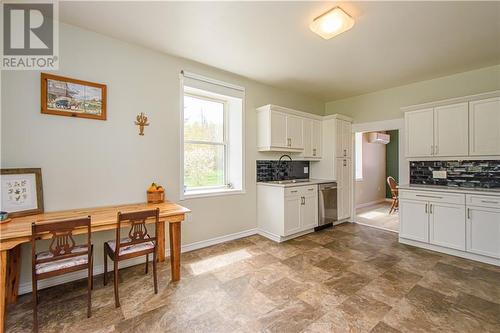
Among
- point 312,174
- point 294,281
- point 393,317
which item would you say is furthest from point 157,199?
point 312,174

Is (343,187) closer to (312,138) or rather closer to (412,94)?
(312,138)

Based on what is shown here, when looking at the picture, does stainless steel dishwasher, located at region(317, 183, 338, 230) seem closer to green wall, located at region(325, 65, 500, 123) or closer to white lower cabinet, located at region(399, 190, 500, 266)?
white lower cabinet, located at region(399, 190, 500, 266)

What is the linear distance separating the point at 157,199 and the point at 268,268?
1623 millimetres

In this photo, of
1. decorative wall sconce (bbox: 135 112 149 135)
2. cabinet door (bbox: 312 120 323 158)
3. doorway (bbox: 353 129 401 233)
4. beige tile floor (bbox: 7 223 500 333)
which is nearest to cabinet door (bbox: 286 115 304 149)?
cabinet door (bbox: 312 120 323 158)

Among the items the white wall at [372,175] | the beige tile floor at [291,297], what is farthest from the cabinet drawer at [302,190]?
the white wall at [372,175]

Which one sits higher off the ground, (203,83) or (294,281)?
(203,83)

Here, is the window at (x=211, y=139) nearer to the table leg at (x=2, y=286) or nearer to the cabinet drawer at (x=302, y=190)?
the cabinet drawer at (x=302, y=190)

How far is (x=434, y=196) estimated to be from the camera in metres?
3.19

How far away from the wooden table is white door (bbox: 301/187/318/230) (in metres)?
2.24

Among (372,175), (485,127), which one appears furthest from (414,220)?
(372,175)

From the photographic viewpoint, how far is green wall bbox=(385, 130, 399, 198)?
7.29 meters

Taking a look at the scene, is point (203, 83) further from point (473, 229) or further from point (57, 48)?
point (473, 229)

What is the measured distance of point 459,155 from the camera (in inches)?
127

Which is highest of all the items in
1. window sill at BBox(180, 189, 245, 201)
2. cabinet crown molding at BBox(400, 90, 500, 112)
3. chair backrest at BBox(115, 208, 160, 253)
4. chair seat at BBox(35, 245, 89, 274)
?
cabinet crown molding at BBox(400, 90, 500, 112)
